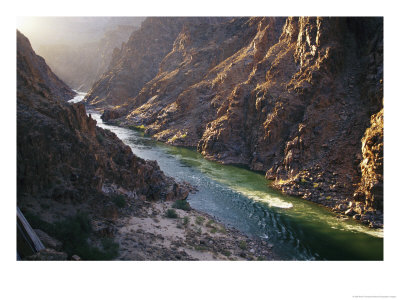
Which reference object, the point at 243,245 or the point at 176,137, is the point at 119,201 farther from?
the point at 176,137

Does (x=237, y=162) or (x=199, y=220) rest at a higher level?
(x=237, y=162)

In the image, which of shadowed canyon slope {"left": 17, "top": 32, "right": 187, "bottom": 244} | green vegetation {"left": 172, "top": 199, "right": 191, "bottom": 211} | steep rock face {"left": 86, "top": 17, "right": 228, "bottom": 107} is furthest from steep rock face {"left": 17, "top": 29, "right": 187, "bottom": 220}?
steep rock face {"left": 86, "top": 17, "right": 228, "bottom": 107}

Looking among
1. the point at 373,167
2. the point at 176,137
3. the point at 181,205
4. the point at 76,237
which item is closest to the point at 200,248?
the point at 76,237

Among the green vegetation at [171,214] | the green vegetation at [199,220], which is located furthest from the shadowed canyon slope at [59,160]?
the green vegetation at [199,220]

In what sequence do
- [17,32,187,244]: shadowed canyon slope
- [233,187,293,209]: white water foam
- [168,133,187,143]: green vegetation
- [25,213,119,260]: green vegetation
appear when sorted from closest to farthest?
[25,213,119,260]: green vegetation
[17,32,187,244]: shadowed canyon slope
[233,187,293,209]: white water foam
[168,133,187,143]: green vegetation

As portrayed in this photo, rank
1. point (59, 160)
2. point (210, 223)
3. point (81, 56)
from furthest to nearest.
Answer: point (81, 56), point (210, 223), point (59, 160)

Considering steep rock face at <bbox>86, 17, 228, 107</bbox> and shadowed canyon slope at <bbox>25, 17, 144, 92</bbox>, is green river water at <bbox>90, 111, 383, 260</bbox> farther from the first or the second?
shadowed canyon slope at <bbox>25, 17, 144, 92</bbox>
